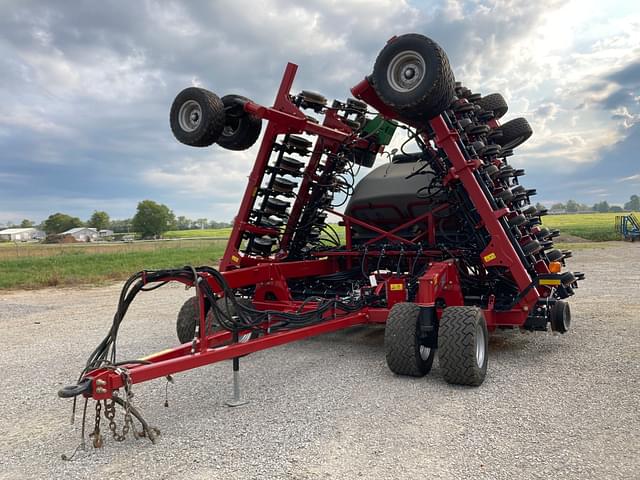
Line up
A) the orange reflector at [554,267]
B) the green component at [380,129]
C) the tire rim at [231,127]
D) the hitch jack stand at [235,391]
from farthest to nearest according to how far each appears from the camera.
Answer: the green component at [380,129]
the tire rim at [231,127]
the orange reflector at [554,267]
the hitch jack stand at [235,391]

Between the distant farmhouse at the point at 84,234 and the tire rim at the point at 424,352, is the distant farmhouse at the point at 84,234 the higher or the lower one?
the higher one

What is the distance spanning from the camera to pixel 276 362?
5.70 m

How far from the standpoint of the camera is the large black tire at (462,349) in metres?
4.58

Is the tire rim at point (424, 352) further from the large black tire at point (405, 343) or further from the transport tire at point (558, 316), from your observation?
the transport tire at point (558, 316)

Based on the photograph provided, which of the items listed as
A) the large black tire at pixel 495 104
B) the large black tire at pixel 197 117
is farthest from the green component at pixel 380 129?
the large black tire at pixel 197 117

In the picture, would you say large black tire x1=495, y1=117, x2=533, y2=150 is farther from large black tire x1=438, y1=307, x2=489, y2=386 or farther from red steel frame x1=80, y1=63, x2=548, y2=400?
large black tire x1=438, y1=307, x2=489, y2=386

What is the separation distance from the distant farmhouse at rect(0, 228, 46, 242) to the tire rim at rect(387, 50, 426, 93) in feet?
453

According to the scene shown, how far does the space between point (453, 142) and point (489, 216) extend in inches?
36.0

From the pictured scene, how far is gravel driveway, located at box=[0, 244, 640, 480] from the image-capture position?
10.4ft

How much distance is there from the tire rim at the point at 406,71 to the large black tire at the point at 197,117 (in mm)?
2278

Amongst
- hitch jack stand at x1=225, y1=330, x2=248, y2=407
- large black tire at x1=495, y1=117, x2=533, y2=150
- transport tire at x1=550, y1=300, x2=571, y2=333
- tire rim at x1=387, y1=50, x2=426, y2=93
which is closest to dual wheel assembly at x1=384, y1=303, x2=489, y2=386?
transport tire at x1=550, y1=300, x2=571, y2=333

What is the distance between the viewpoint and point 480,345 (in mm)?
4910

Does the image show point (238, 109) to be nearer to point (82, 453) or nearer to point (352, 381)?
point (352, 381)

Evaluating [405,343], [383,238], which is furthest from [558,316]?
[383,238]
